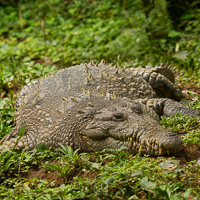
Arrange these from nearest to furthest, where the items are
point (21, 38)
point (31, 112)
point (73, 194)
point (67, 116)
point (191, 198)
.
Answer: point (191, 198)
point (73, 194)
point (67, 116)
point (31, 112)
point (21, 38)

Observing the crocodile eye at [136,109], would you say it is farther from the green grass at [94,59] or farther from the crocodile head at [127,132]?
the green grass at [94,59]

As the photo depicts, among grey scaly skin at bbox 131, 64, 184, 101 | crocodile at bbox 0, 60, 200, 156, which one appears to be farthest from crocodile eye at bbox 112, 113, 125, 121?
grey scaly skin at bbox 131, 64, 184, 101

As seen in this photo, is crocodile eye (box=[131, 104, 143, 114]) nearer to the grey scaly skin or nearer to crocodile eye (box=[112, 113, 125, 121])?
crocodile eye (box=[112, 113, 125, 121])

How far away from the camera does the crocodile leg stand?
516cm

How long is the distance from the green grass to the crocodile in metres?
0.17

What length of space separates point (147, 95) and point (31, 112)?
2019 mm

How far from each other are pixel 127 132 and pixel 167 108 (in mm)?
1337

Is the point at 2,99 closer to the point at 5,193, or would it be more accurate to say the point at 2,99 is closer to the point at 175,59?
the point at 5,193

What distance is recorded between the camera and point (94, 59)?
8.70 m

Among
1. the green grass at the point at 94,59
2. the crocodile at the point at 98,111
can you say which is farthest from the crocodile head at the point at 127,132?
the green grass at the point at 94,59

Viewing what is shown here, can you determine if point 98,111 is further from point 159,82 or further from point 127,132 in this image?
point 159,82

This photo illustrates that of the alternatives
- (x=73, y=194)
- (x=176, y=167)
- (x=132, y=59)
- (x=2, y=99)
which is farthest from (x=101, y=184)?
(x=132, y=59)

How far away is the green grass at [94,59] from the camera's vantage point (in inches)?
142

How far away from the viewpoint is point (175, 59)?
795 centimetres
